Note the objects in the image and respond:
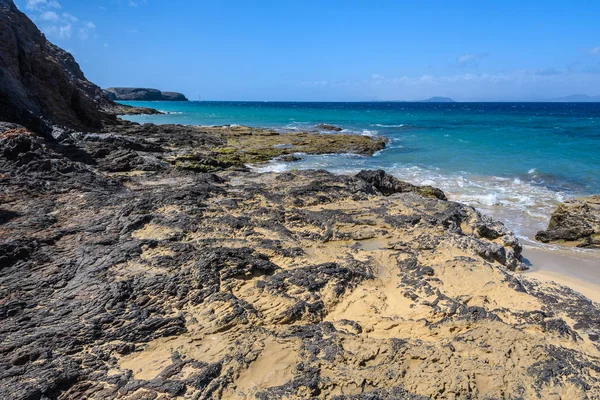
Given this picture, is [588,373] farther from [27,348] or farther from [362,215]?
[27,348]

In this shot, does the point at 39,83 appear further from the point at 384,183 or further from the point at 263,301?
the point at 263,301

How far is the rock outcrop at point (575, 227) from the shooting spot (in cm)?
1224

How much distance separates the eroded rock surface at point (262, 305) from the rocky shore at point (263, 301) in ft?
0.08

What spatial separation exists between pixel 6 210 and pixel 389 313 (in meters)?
7.62

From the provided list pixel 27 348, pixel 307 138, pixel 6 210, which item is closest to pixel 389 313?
pixel 27 348

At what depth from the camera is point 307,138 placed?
38.4m

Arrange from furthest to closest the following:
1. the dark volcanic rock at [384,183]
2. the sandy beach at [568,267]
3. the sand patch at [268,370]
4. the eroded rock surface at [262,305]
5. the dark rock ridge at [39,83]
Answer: the dark rock ridge at [39,83] → the dark volcanic rock at [384,183] → the sandy beach at [568,267] → the eroded rock surface at [262,305] → the sand patch at [268,370]

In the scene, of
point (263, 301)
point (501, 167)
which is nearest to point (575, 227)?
point (263, 301)

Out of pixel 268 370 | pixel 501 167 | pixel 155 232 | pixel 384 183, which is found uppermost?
pixel 155 232

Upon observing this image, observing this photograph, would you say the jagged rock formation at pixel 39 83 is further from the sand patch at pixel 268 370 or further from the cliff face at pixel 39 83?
the sand patch at pixel 268 370

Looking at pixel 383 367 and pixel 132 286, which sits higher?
pixel 132 286

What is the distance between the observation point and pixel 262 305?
17.7 ft

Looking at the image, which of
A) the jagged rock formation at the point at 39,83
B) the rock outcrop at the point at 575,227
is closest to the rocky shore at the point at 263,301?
the rock outcrop at the point at 575,227

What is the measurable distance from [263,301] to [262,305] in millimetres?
93
